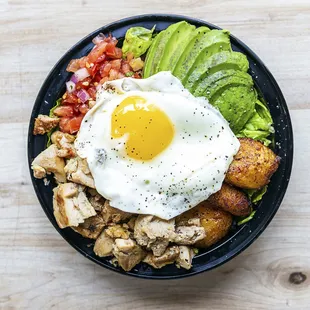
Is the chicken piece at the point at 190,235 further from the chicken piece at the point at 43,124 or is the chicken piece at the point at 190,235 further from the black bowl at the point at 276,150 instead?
the chicken piece at the point at 43,124

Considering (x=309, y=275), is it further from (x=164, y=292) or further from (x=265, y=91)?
(x=265, y=91)

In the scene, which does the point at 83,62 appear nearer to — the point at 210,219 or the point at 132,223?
the point at 132,223

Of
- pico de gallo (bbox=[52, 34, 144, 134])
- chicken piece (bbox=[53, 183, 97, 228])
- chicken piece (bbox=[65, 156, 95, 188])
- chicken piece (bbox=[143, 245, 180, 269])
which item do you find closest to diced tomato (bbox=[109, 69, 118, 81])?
pico de gallo (bbox=[52, 34, 144, 134])

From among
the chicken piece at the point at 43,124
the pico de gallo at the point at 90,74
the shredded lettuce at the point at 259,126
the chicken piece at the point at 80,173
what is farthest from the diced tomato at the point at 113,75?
the shredded lettuce at the point at 259,126

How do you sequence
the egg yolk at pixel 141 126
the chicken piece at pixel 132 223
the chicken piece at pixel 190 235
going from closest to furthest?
1. the egg yolk at pixel 141 126
2. the chicken piece at pixel 190 235
3. the chicken piece at pixel 132 223

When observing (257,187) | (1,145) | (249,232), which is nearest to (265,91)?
(257,187)
